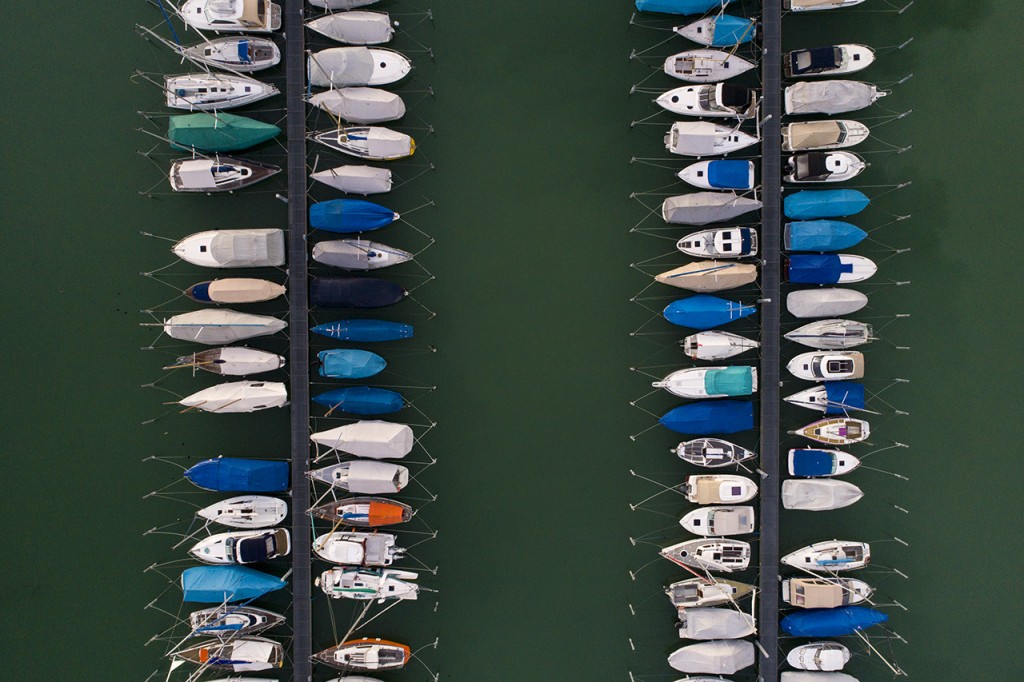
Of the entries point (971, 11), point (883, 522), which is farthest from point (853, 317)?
point (971, 11)

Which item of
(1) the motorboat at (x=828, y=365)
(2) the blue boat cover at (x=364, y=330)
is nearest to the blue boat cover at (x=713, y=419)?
(1) the motorboat at (x=828, y=365)

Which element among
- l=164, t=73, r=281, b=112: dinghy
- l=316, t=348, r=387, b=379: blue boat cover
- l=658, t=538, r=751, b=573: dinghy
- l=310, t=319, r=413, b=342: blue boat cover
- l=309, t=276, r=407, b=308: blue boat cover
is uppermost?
l=164, t=73, r=281, b=112: dinghy

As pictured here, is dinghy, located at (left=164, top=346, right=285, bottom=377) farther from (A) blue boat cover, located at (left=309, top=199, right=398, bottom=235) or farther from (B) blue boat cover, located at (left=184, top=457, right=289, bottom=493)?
(A) blue boat cover, located at (left=309, top=199, right=398, bottom=235)

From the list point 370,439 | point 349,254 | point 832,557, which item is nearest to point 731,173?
point 349,254

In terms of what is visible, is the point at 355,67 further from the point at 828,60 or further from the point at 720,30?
the point at 828,60

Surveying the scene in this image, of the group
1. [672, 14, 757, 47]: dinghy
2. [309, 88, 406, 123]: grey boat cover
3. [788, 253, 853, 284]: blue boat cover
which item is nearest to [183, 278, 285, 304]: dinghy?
[309, 88, 406, 123]: grey boat cover

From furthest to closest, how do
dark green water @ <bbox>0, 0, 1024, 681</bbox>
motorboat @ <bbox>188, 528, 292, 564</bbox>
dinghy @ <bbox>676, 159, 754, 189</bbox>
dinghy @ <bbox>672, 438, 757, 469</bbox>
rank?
1. dark green water @ <bbox>0, 0, 1024, 681</bbox>
2. dinghy @ <bbox>672, 438, 757, 469</bbox>
3. dinghy @ <bbox>676, 159, 754, 189</bbox>
4. motorboat @ <bbox>188, 528, 292, 564</bbox>
